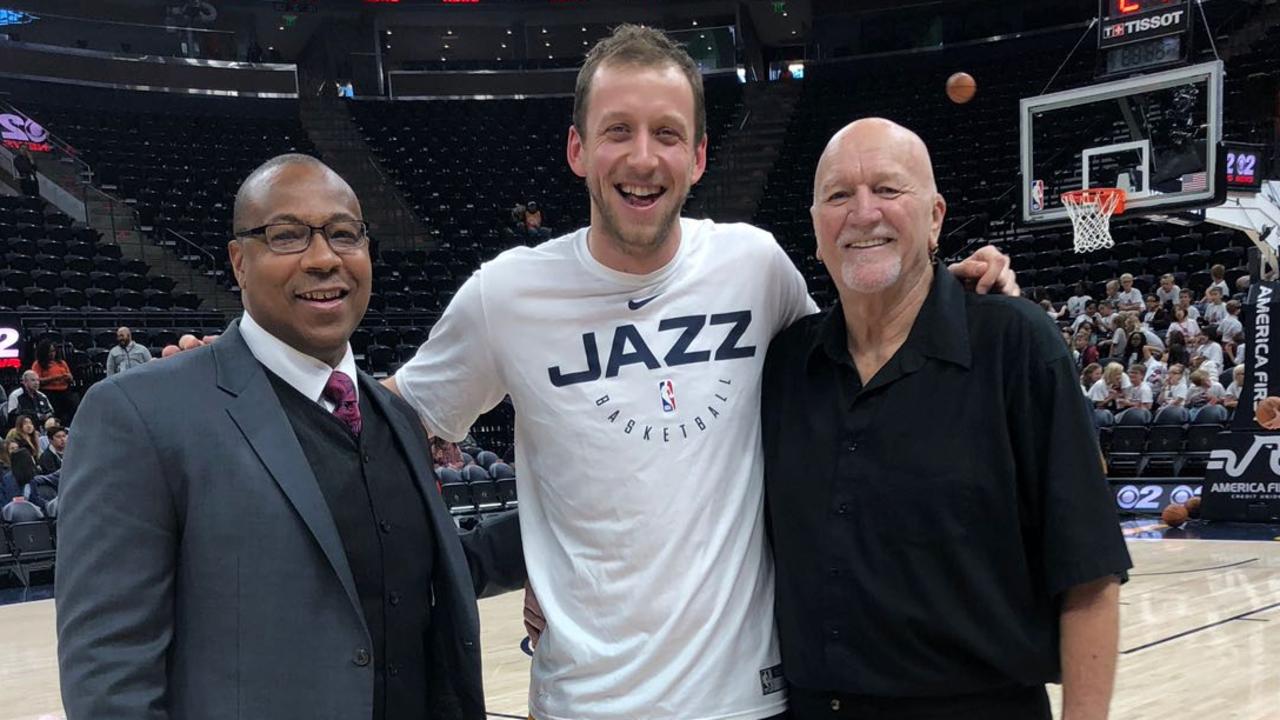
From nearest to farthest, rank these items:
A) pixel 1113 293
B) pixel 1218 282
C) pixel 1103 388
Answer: pixel 1103 388, pixel 1218 282, pixel 1113 293

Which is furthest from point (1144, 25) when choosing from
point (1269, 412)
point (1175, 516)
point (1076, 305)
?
point (1175, 516)

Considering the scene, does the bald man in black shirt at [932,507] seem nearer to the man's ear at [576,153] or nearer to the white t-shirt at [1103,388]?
the man's ear at [576,153]

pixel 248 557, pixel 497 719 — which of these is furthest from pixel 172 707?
pixel 497 719

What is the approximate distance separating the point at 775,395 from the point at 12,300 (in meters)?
13.8

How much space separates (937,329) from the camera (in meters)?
1.98

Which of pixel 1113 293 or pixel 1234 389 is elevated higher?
pixel 1113 293

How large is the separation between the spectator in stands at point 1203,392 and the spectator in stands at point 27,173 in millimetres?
15767

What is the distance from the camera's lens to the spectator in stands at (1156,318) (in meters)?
13.2

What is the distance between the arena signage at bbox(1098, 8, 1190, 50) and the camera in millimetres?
10797

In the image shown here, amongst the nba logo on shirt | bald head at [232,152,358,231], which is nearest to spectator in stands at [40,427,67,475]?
bald head at [232,152,358,231]

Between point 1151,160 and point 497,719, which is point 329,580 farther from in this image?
point 1151,160

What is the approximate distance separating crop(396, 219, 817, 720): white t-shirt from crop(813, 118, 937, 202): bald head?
0.37 metres

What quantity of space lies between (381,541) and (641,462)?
0.50 meters

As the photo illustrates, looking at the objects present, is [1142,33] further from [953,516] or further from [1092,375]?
[953,516]
